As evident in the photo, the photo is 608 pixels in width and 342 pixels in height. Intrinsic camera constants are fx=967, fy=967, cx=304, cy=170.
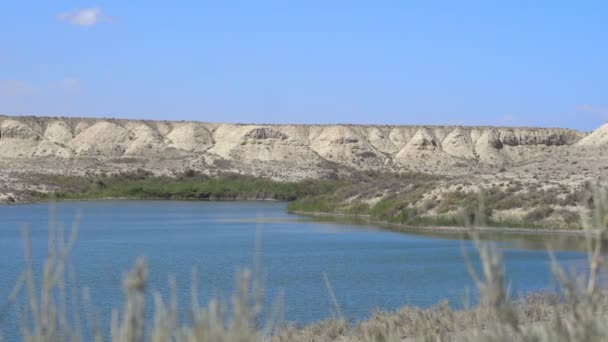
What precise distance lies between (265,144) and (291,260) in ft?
233

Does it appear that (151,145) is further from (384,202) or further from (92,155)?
(384,202)

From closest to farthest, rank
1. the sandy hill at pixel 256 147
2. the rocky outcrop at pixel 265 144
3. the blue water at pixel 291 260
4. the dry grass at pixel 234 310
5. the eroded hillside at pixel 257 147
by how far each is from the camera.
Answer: the dry grass at pixel 234 310 → the blue water at pixel 291 260 → the eroded hillside at pixel 257 147 → the sandy hill at pixel 256 147 → the rocky outcrop at pixel 265 144

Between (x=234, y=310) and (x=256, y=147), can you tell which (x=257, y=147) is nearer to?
(x=256, y=147)

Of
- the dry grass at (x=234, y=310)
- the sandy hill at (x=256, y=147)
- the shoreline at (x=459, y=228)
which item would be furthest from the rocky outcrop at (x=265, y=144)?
the dry grass at (x=234, y=310)

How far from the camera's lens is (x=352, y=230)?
123 ft

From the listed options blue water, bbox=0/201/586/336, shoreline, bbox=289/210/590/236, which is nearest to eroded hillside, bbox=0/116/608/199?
shoreline, bbox=289/210/590/236

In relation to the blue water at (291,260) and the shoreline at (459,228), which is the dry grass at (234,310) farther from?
the shoreline at (459,228)

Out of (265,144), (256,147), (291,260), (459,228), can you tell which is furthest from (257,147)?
(291,260)

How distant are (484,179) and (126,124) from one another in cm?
6270

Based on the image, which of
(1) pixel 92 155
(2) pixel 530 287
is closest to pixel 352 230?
(2) pixel 530 287

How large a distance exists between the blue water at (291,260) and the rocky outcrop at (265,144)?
43.5 m

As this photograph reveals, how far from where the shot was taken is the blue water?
17.8 m

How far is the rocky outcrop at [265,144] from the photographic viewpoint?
89.2m

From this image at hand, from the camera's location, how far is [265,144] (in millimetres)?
96688
